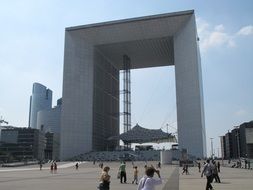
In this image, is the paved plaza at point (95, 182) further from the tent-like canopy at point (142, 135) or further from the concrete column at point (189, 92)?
the tent-like canopy at point (142, 135)

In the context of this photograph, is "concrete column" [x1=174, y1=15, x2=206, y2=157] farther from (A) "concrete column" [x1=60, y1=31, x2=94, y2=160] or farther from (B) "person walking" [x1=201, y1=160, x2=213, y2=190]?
(B) "person walking" [x1=201, y1=160, x2=213, y2=190]

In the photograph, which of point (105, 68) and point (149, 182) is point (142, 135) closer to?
point (105, 68)

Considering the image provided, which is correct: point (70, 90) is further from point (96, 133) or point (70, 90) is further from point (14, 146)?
point (14, 146)

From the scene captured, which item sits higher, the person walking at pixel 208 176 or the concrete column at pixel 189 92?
the concrete column at pixel 189 92

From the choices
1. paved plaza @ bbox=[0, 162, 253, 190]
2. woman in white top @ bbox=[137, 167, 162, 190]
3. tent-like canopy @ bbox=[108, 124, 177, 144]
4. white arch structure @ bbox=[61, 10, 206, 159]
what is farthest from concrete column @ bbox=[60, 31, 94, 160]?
woman in white top @ bbox=[137, 167, 162, 190]

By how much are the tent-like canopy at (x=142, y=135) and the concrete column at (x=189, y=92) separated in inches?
529

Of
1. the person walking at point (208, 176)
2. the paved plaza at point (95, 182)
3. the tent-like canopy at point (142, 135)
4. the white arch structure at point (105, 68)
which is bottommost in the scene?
the paved plaza at point (95, 182)

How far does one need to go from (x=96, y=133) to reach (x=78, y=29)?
95.7 feet

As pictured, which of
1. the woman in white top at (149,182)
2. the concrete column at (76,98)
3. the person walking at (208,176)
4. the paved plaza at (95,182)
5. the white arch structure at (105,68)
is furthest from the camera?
the concrete column at (76,98)

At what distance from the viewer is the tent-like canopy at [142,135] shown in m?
108

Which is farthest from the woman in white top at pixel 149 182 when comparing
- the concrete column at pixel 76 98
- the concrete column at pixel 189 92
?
the concrete column at pixel 76 98

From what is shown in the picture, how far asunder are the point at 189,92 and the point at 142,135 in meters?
21.2

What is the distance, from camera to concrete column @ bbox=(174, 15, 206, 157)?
305ft

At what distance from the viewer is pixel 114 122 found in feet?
413
